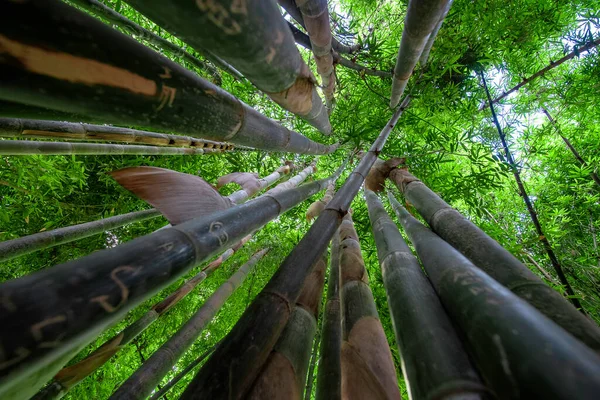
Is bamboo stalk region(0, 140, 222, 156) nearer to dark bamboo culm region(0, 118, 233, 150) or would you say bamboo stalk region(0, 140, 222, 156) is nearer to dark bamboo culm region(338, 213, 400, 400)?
dark bamboo culm region(0, 118, 233, 150)

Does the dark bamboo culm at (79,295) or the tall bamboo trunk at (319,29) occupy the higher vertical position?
the tall bamboo trunk at (319,29)

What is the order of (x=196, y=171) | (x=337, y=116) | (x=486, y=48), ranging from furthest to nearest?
(x=337, y=116) < (x=196, y=171) < (x=486, y=48)

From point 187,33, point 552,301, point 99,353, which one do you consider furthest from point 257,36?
point 99,353

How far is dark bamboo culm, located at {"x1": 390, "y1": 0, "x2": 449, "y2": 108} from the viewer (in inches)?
53.1

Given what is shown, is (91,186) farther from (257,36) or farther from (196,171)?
(257,36)

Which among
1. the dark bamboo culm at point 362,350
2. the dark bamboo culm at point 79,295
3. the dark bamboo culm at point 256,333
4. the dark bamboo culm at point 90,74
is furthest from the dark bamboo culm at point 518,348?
the dark bamboo culm at point 90,74

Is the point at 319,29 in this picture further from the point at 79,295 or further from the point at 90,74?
the point at 79,295

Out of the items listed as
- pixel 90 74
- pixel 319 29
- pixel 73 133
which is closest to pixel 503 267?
pixel 90 74

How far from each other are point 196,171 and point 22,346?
11.6 feet

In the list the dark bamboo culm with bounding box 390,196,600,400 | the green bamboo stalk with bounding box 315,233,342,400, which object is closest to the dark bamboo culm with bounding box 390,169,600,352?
the dark bamboo culm with bounding box 390,196,600,400

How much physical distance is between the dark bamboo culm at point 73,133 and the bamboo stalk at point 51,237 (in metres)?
0.66

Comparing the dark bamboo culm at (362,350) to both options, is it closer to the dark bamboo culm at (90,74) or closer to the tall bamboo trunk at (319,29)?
the dark bamboo culm at (90,74)

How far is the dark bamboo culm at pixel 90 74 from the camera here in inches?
16.0

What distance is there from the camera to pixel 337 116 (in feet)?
13.1
